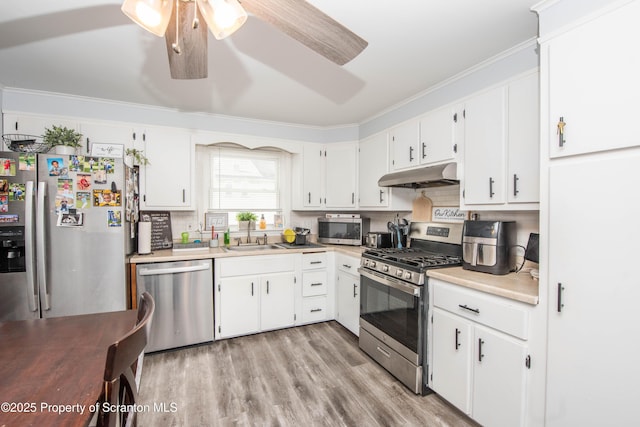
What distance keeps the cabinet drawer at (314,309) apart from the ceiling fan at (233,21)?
8.39 feet

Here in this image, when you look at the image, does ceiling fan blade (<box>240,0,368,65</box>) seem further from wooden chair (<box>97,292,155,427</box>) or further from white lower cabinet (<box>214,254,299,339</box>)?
white lower cabinet (<box>214,254,299,339</box>)

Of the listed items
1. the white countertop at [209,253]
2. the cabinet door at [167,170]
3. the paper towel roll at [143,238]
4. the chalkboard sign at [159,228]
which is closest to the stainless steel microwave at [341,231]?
the white countertop at [209,253]

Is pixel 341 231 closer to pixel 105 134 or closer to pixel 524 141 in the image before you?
pixel 524 141

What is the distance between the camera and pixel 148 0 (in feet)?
3.30

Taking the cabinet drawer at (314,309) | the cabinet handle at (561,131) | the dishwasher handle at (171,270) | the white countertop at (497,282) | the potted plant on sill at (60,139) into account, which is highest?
the potted plant on sill at (60,139)

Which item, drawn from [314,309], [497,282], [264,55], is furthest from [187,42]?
[314,309]

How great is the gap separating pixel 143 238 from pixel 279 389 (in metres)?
1.81

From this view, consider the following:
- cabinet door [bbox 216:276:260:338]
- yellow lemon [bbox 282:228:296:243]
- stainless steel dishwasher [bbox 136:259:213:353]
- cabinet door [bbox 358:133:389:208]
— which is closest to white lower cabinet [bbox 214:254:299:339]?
cabinet door [bbox 216:276:260:338]

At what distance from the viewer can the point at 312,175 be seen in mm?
3633

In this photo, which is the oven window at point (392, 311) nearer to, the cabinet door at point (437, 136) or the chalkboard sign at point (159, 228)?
the cabinet door at point (437, 136)

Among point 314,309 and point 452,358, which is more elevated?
point 452,358

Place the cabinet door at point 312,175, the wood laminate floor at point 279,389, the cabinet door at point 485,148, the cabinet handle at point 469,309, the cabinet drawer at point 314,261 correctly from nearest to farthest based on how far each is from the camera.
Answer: the cabinet handle at point 469,309 < the wood laminate floor at point 279,389 < the cabinet door at point 485,148 < the cabinet drawer at point 314,261 < the cabinet door at point 312,175

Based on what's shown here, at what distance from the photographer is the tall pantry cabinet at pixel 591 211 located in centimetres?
→ 115

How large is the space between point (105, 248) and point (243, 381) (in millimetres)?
1517
